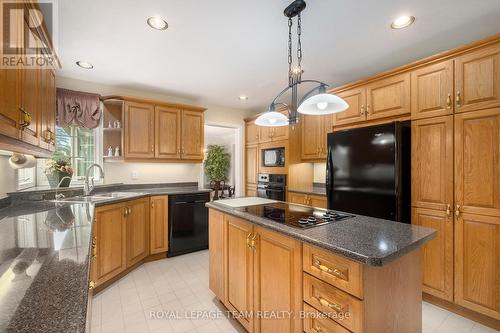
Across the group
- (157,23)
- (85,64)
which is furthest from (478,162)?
(85,64)

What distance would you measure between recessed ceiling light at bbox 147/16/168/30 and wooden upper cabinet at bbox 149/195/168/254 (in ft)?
6.68

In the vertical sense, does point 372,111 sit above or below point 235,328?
above

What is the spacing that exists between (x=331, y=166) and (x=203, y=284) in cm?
204

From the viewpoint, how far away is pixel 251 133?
14.5 ft

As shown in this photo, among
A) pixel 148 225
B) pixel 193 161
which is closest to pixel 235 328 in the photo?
pixel 148 225

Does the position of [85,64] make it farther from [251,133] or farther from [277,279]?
[277,279]

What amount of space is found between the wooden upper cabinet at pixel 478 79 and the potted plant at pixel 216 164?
20.5 ft

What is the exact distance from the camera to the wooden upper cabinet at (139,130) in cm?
313

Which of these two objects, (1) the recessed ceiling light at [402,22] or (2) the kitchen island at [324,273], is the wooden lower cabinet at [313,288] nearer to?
(2) the kitchen island at [324,273]

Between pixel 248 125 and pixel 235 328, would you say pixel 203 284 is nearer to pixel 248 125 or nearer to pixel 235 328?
pixel 235 328

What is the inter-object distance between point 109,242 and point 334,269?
2.34 meters

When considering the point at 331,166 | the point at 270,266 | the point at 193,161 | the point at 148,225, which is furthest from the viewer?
the point at 193,161

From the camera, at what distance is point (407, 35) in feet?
6.67

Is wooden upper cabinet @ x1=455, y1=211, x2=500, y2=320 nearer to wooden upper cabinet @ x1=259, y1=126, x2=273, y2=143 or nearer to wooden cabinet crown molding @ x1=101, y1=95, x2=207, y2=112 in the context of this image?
wooden upper cabinet @ x1=259, y1=126, x2=273, y2=143
